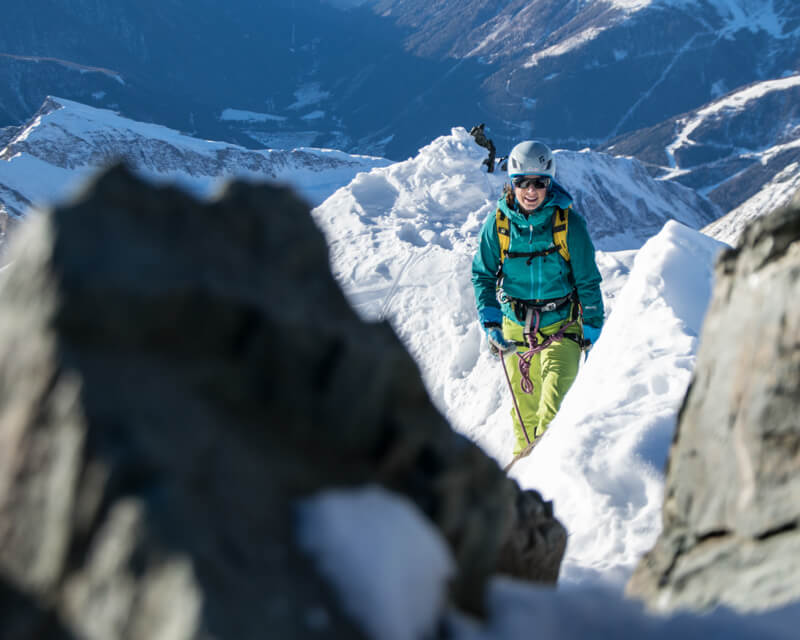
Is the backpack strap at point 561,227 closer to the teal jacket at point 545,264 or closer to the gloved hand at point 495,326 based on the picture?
the teal jacket at point 545,264

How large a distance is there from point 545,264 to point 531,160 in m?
0.87

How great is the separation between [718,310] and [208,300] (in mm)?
1868

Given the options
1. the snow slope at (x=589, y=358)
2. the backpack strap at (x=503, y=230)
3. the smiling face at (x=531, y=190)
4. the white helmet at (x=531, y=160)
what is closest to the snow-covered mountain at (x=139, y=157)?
the snow slope at (x=589, y=358)

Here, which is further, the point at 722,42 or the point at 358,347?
the point at 722,42

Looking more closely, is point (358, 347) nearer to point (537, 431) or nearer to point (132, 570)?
point (132, 570)

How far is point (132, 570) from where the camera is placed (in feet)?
3.66

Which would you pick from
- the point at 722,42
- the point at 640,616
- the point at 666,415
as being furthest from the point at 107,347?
the point at 722,42

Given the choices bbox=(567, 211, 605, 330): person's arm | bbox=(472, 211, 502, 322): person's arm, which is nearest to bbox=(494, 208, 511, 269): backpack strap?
bbox=(472, 211, 502, 322): person's arm

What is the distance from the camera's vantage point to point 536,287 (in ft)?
17.9

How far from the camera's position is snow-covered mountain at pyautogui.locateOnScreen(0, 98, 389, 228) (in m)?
57.4

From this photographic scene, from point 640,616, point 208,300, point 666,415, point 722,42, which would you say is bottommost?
point 640,616

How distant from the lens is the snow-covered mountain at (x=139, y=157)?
57406 millimetres

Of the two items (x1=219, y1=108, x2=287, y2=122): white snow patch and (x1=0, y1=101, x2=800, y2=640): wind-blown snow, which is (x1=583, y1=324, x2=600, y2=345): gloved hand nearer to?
(x1=0, y1=101, x2=800, y2=640): wind-blown snow

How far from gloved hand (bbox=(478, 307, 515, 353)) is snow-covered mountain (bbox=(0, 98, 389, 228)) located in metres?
50.3
